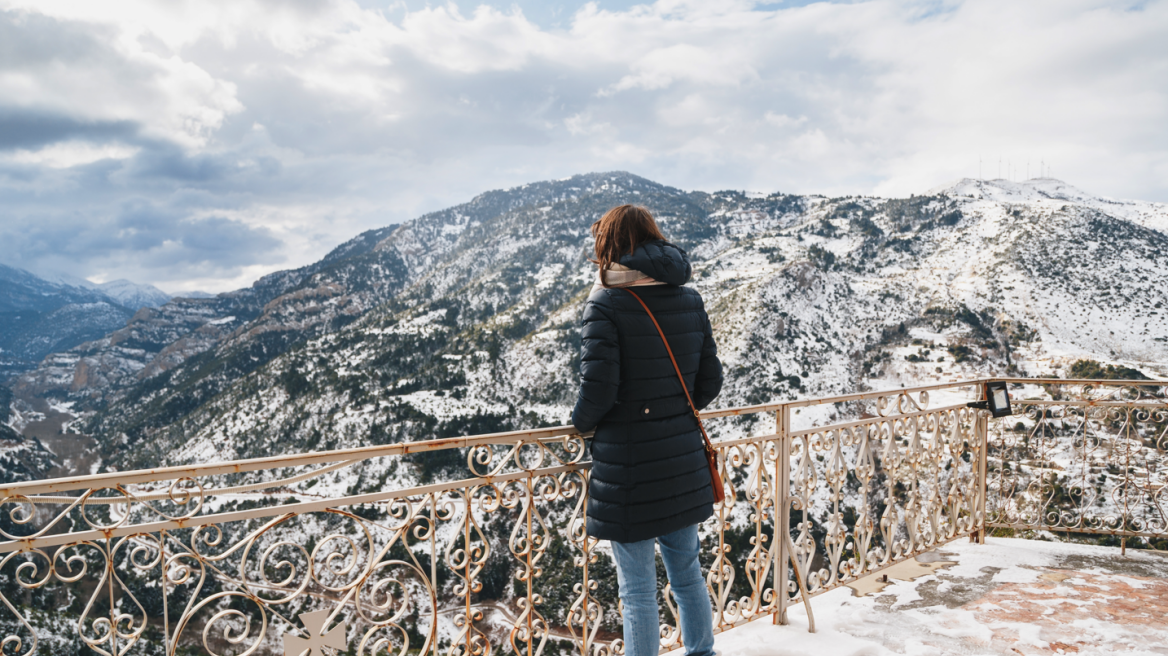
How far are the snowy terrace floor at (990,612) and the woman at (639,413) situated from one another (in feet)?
4.19

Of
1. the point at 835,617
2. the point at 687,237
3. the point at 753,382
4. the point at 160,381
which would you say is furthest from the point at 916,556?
the point at 160,381

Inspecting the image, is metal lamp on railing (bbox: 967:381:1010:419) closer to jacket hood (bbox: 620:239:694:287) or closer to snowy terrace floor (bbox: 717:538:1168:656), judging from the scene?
snowy terrace floor (bbox: 717:538:1168:656)

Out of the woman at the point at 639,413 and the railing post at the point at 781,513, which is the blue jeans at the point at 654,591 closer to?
the woman at the point at 639,413

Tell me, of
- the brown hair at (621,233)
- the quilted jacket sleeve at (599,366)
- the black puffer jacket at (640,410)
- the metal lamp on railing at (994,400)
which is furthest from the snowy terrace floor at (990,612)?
the brown hair at (621,233)

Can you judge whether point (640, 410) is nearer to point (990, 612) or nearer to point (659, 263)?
point (659, 263)

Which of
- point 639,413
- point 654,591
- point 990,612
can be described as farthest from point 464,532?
point 990,612

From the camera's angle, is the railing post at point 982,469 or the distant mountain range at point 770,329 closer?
the railing post at point 982,469

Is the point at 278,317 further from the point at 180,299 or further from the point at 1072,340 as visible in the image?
the point at 1072,340

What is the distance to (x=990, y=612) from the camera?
11.3 ft

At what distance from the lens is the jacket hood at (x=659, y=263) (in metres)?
2.15

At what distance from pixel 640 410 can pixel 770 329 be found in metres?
60.8

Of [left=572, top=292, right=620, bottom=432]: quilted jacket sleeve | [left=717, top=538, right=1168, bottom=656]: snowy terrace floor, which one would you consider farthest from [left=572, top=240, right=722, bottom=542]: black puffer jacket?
[left=717, top=538, right=1168, bottom=656]: snowy terrace floor

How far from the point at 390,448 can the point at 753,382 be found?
5405cm

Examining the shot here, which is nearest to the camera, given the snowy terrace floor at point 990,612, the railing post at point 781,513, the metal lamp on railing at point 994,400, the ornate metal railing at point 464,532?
the ornate metal railing at point 464,532
